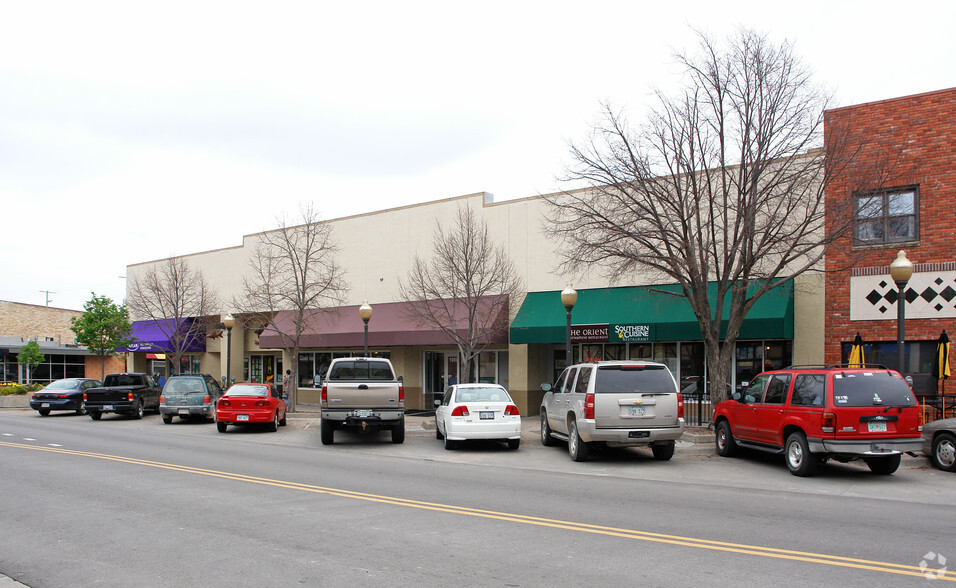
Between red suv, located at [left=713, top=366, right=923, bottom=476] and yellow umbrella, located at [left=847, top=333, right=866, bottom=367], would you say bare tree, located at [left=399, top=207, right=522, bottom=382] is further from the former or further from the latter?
red suv, located at [left=713, top=366, right=923, bottom=476]

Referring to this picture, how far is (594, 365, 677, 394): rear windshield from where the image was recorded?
13.7 m

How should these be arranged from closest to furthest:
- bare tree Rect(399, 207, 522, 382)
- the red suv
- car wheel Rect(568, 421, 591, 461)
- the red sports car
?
the red suv, car wheel Rect(568, 421, 591, 461), the red sports car, bare tree Rect(399, 207, 522, 382)

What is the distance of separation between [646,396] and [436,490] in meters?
4.91

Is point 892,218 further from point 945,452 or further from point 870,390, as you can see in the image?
point 870,390

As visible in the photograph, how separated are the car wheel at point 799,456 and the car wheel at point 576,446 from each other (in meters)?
3.75

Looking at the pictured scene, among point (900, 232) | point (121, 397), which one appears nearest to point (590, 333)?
point (900, 232)

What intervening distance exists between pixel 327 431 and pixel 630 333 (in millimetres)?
9075

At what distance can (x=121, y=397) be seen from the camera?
1037 inches

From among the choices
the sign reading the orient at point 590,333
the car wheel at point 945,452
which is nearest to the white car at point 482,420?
the sign reading the orient at point 590,333

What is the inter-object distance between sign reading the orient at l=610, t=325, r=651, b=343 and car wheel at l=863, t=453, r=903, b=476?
812 cm

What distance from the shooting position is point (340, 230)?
3191cm

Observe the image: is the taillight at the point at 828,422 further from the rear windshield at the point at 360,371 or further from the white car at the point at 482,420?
the rear windshield at the point at 360,371

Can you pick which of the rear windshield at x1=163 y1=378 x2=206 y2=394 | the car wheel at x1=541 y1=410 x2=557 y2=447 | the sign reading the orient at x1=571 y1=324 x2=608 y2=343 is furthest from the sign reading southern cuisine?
the rear windshield at x1=163 y1=378 x2=206 y2=394

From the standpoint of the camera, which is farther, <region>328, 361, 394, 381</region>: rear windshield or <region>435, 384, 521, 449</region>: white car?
<region>328, 361, 394, 381</region>: rear windshield
